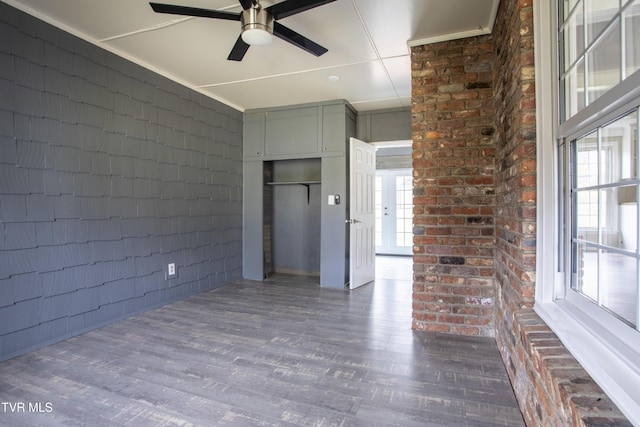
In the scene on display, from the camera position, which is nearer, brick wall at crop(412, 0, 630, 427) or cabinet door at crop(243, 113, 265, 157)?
brick wall at crop(412, 0, 630, 427)

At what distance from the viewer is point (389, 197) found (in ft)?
25.7

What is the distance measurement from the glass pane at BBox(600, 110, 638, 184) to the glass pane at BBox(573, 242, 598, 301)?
1.08ft

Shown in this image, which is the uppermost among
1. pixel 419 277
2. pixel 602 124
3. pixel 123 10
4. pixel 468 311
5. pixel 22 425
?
pixel 123 10

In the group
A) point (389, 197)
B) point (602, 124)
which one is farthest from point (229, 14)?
point (389, 197)

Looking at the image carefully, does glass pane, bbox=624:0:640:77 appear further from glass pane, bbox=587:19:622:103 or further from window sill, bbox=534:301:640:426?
window sill, bbox=534:301:640:426

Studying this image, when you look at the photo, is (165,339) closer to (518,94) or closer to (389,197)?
(518,94)

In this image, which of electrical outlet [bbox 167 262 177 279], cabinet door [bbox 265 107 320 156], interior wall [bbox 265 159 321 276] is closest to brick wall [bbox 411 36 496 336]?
cabinet door [bbox 265 107 320 156]

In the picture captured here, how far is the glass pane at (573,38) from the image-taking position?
1420 millimetres

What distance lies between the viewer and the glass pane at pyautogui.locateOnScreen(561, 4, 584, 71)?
1420mm

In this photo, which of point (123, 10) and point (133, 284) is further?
point (133, 284)

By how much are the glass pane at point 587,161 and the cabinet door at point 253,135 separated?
165 inches

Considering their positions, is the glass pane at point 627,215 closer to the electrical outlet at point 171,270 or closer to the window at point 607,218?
the window at point 607,218

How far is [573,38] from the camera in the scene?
150 cm

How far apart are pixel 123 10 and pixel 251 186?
9.39 ft
